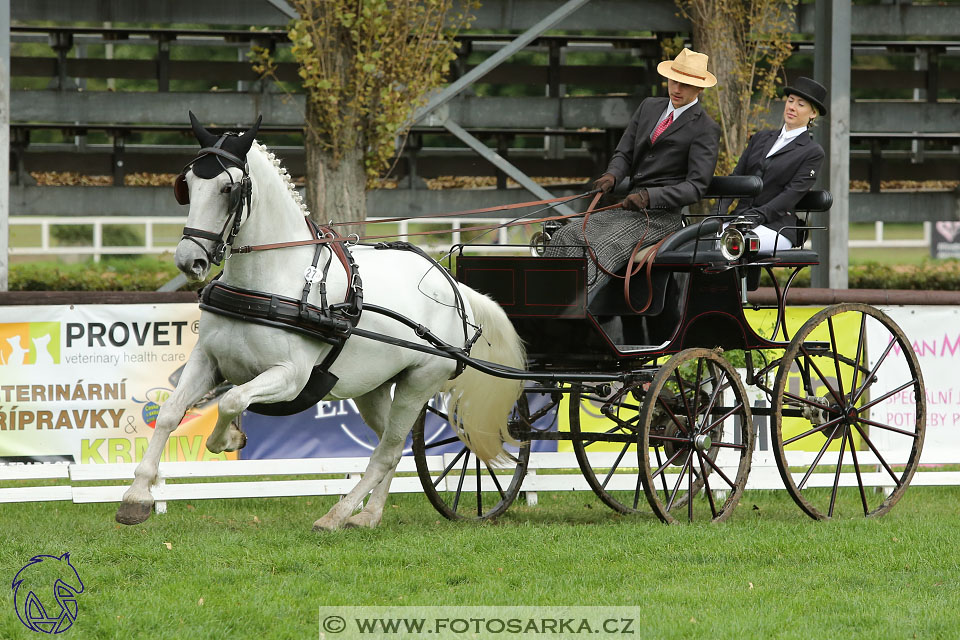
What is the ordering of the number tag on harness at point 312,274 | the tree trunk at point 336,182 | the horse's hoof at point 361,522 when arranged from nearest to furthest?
the number tag on harness at point 312,274 < the horse's hoof at point 361,522 < the tree trunk at point 336,182

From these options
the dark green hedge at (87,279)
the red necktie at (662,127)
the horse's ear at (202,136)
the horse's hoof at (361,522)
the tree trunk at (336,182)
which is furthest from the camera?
the dark green hedge at (87,279)

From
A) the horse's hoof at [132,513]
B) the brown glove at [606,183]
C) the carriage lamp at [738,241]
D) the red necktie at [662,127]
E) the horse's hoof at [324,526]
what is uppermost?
the red necktie at [662,127]

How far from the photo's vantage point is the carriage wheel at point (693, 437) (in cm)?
632

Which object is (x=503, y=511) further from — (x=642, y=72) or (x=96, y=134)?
(x=96, y=134)

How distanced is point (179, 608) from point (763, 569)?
258 cm

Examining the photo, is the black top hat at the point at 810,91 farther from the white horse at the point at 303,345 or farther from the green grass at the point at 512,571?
the green grass at the point at 512,571

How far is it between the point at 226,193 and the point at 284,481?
2.62 m

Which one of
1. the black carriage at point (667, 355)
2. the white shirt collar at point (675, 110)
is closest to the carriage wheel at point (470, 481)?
the black carriage at point (667, 355)

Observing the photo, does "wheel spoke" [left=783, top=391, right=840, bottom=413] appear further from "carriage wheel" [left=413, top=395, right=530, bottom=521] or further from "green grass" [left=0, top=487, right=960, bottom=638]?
"carriage wheel" [left=413, top=395, right=530, bottom=521]

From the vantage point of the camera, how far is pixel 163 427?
5.41 metres

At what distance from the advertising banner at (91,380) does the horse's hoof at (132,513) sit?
289 cm

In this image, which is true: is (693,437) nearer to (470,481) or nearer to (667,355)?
(667,355)

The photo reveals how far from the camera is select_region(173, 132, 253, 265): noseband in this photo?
5203 mm

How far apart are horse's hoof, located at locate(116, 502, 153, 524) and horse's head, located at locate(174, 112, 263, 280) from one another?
1013 mm
